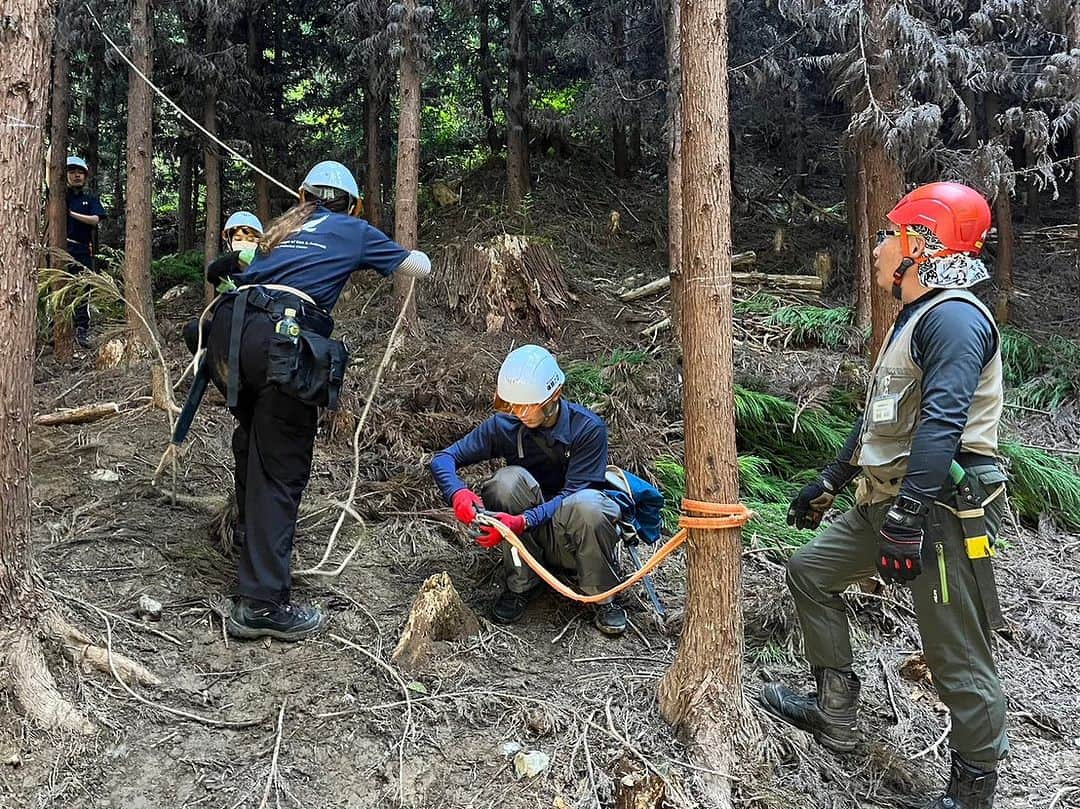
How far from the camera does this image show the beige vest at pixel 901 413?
9.23 ft

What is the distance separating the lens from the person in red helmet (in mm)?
2650

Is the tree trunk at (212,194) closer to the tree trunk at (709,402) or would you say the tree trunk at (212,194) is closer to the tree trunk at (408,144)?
the tree trunk at (408,144)

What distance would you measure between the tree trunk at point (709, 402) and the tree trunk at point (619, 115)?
769 cm

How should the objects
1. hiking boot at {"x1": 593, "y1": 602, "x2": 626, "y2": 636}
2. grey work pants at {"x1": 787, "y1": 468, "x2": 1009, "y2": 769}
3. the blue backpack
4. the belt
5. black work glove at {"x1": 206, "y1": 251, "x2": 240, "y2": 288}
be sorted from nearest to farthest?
grey work pants at {"x1": 787, "y1": 468, "x2": 1009, "y2": 769} < the belt < hiking boot at {"x1": 593, "y1": 602, "x2": 626, "y2": 636} < the blue backpack < black work glove at {"x1": 206, "y1": 251, "x2": 240, "y2": 288}

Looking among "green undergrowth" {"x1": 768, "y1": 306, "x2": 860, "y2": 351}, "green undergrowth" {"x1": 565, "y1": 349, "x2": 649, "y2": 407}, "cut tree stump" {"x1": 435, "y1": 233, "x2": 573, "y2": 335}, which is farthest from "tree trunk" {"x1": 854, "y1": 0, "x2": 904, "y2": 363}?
"cut tree stump" {"x1": 435, "y1": 233, "x2": 573, "y2": 335}

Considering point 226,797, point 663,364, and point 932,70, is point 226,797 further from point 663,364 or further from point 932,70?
point 932,70

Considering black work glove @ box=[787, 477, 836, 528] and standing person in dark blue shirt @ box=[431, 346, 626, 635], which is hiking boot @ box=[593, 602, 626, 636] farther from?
Result: black work glove @ box=[787, 477, 836, 528]

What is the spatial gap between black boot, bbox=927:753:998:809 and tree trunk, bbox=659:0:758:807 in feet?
2.26

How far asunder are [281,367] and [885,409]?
236cm

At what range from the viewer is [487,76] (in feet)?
41.3

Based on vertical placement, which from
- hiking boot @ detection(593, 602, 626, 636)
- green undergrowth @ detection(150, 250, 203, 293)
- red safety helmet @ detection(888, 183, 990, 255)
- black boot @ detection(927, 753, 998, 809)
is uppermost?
green undergrowth @ detection(150, 250, 203, 293)

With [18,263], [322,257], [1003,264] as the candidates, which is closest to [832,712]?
[322,257]

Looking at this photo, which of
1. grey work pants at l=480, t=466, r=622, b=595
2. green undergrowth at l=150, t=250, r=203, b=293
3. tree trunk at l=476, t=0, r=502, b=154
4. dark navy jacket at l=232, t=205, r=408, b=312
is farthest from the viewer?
green undergrowth at l=150, t=250, r=203, b=293

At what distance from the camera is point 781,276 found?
1009 centimetres
